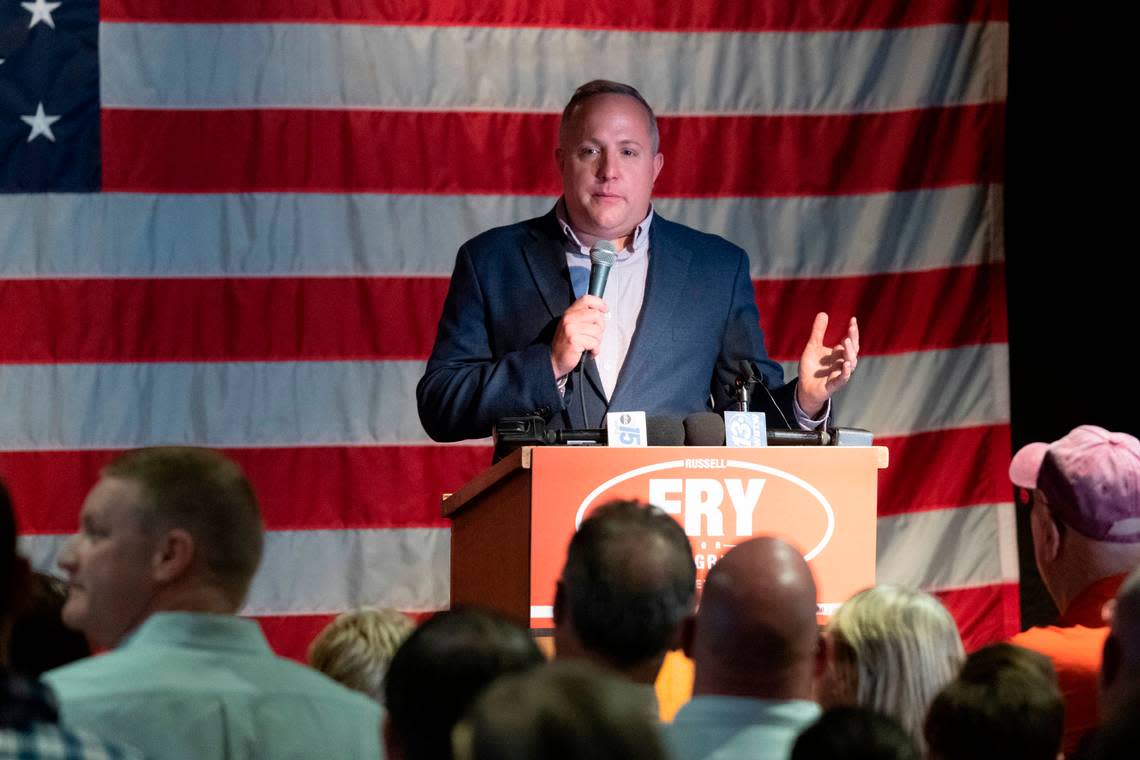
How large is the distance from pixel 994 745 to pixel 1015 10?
14.5ft

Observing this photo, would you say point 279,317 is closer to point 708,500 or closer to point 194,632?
point 708,500

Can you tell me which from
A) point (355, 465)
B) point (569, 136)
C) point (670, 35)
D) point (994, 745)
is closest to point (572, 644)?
point (994, 745)

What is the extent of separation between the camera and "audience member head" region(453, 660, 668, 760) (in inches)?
43.0

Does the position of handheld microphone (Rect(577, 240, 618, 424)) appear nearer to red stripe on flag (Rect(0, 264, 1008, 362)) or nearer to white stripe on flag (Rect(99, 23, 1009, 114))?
red stripe on flag (Rect(0, 264, 1008, 362))

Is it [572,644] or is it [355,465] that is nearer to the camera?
[572,644]

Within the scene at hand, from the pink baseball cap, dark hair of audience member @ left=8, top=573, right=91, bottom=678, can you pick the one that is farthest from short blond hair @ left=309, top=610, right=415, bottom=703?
the pink baseball cap

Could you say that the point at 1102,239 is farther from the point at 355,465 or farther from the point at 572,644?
the point at 572,644

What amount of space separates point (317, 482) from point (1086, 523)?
325 centimetres

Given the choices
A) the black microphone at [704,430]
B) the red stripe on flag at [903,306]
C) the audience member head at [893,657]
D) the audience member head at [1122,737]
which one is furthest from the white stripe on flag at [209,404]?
the audience member head at [1122,737]

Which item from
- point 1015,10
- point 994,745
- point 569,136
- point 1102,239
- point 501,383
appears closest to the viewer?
point 994,745

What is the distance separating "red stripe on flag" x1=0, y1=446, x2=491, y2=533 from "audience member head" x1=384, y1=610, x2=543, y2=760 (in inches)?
148

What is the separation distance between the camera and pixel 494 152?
18.7ft

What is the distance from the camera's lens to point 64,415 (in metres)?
5.55

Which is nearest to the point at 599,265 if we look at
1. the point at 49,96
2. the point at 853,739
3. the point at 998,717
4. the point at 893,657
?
the point at 893,657
